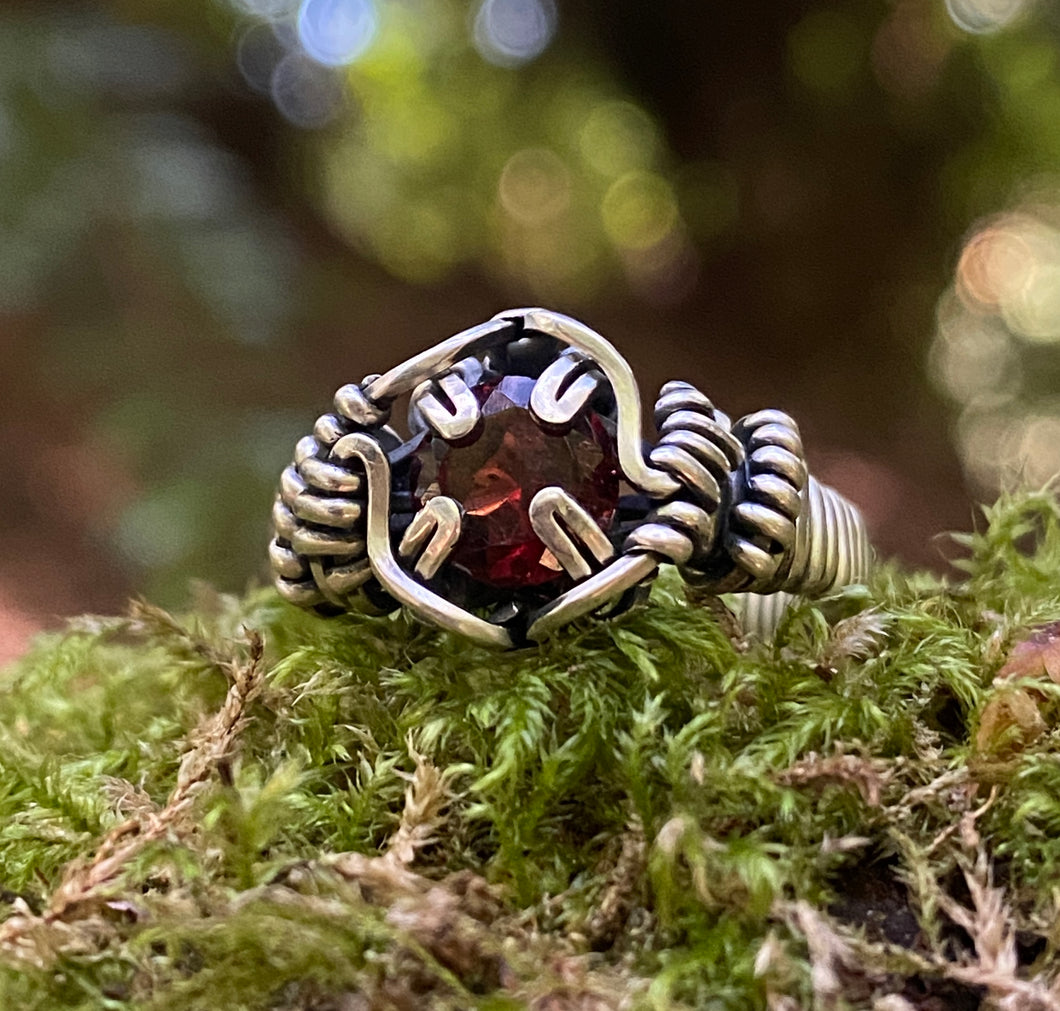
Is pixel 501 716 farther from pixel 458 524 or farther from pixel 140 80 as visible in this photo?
pixel 140 80

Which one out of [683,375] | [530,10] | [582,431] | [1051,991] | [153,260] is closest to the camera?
[1051,991]

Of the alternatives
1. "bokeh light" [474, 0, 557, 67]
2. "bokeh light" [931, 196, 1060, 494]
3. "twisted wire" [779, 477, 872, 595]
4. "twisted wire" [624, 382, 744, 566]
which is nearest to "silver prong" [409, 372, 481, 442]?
"twisted wire" [624, 382, 744, 566]

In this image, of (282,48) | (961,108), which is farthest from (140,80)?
(961,108)

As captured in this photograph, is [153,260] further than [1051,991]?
Yes

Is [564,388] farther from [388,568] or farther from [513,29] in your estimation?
[513,29]

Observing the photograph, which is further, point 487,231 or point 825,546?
point 487,231

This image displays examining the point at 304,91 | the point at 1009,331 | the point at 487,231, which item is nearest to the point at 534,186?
the point at 487,231
